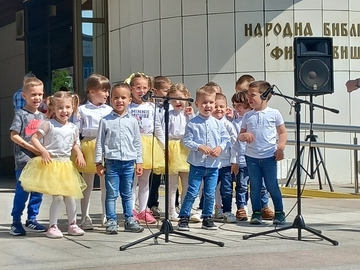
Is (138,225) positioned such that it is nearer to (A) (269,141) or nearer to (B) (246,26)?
(A) (269,141)

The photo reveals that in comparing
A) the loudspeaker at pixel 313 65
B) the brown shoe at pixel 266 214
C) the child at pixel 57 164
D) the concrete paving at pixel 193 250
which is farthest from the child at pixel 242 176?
the loudspeaker at pixel 313 65

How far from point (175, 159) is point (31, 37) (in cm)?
1267

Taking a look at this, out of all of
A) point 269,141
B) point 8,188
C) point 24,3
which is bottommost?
point 8,188

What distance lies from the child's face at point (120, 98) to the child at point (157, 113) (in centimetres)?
82

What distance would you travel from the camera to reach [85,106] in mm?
8297

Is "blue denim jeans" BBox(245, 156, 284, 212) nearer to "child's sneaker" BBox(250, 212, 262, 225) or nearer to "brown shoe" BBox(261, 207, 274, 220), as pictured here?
"child's sneaker" BBox(250, 212, 262, 225)

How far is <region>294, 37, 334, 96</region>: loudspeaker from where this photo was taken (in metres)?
12.5

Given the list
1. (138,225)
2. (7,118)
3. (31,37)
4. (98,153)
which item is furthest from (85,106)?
(7,118)

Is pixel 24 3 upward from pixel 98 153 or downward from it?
upward

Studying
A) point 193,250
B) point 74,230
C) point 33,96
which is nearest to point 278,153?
point 193,250

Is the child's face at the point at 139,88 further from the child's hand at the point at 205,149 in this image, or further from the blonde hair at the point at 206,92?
the child's hand at the point at 205,149

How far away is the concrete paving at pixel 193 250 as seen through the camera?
6.25 m

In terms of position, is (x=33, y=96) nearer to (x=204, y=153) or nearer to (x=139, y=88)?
(x=139, y=88)

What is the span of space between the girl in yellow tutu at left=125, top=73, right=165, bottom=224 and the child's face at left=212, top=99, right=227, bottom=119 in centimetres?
67
